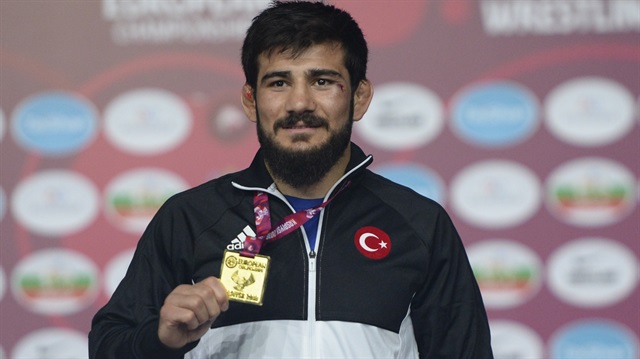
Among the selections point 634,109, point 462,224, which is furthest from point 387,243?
point 634,109

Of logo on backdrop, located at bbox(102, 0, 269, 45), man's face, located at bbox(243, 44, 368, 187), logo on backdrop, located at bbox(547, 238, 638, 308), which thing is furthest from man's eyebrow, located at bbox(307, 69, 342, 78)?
logo on backdrop, located at bbox(547, 238, 638, 308)

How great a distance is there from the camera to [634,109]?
8.32 ft

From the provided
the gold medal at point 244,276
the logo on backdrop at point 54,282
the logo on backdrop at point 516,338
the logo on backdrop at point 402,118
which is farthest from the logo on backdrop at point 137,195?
the gold medal at point 244,276

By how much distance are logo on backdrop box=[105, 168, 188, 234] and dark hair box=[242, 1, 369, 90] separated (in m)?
1.15

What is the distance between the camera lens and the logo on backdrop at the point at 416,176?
2562 mm

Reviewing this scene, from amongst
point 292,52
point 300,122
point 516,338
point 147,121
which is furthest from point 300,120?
point 516,338

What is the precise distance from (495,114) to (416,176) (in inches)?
11.8

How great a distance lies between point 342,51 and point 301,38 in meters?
0.08

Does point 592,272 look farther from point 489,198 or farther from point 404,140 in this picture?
point 404,140

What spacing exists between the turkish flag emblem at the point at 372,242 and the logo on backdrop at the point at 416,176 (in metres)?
1.13

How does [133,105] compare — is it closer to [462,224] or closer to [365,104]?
[462,224]

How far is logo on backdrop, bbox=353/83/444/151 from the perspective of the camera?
2.56 meters

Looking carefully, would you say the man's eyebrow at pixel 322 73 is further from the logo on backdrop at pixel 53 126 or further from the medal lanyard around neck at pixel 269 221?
the logo on backdrop at pixel 53 126

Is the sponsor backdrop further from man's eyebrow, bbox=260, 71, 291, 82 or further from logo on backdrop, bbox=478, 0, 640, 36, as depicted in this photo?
man's eyebrow, bbox=260, 71, 291, 82
